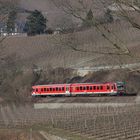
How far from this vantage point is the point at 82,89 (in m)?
46.7

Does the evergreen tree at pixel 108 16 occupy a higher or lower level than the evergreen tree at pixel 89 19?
higher

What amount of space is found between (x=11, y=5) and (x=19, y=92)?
1274 inches

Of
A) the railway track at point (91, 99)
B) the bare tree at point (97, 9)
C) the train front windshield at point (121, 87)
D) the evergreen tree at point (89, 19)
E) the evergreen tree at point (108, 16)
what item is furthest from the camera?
the train front windshield at point (121, 87)

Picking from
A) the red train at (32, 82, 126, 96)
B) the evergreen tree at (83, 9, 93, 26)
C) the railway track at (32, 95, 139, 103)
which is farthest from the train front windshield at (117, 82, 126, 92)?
the evergreen tree at (83, 9, 93, 26)

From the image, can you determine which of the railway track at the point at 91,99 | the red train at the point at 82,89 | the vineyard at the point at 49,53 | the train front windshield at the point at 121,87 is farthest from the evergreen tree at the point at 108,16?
the vineyard at the point at 49,53

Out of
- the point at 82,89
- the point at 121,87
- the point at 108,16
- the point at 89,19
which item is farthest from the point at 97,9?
the point at 121,87

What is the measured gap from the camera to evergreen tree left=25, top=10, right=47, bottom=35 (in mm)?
66000

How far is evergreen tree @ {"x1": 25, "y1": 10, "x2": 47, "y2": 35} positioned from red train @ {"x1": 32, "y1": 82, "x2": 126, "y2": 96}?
15888 millimetres

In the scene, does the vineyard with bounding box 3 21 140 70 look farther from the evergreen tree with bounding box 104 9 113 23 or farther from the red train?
the evergreen tree with bounding box 104 9 113 23

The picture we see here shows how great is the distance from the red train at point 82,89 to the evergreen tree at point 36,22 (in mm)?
15888

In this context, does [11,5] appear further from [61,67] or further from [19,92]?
[61,67]

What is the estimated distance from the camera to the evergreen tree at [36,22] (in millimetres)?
66000

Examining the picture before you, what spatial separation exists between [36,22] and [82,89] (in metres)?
23.3

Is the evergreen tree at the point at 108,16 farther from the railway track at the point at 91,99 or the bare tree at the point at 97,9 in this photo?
the railway track at the point at 91,99
